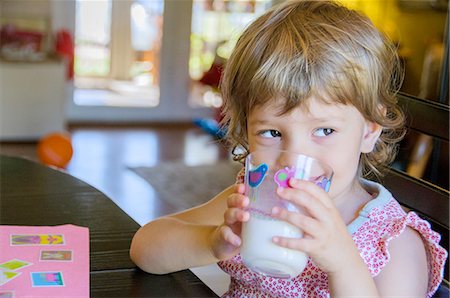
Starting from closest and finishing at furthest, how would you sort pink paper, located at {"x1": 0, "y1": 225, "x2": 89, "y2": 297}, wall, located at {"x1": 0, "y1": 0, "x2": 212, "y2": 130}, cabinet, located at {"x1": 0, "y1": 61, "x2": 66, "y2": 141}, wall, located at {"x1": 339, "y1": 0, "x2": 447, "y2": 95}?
pink paper, located at {"x1": 0, "y1": 225, "x2": 89, "y2": 297} < cabinet, located at {"x1": 0, "y1": 61, "x2": 66, "y2": 141} < wall, located at {"x1": 0, "y1": 0, "x2": 212, "y2": 130} < wall, located at {"x1": 339, "y1": 0, "x2": 447, "y2": 95}

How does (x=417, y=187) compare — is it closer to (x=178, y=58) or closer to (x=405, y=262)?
(x=405, y=262)

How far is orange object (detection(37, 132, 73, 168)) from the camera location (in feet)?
14.1

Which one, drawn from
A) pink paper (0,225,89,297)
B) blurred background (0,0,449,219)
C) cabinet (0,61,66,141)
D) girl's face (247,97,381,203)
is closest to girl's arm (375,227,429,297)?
girl's face (247,97,381,203)

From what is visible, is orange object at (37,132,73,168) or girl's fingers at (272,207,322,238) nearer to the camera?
girl's fingers at (272,207,322,238)

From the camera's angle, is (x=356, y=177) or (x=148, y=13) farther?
(x=148, y=13)

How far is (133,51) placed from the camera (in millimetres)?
5875

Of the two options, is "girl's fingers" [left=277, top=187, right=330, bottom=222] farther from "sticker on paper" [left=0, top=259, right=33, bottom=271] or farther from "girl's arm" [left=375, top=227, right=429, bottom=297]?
"sticker on paper" [left=0, top=259, right=33, bottom=271]

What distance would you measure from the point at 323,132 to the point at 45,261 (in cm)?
44

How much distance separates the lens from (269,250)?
0.83 metres

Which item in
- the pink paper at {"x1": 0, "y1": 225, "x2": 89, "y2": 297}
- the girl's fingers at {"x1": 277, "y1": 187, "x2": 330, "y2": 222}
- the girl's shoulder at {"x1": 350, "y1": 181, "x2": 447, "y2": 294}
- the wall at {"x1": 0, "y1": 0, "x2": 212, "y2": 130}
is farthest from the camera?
the wall at {"x1": 0, "y1": 0, "x2": 212, "y2": 130}

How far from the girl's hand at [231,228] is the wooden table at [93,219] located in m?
0.07

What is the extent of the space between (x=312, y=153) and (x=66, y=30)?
463 cm

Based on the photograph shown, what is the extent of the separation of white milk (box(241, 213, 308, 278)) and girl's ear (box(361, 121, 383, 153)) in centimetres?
33

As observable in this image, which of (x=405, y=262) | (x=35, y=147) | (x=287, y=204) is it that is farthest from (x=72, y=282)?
(x=35, y=147)
